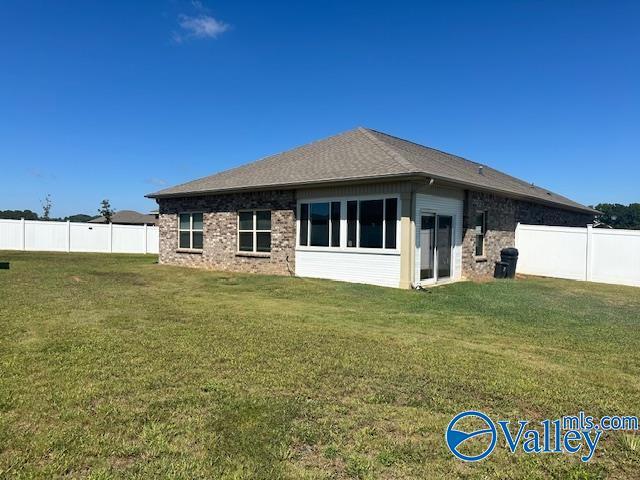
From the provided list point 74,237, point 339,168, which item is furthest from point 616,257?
point 74,237

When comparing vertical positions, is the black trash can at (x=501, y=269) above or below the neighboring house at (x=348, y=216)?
below

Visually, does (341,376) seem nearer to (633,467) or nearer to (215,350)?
(215,350)

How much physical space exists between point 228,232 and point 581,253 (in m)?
13.5

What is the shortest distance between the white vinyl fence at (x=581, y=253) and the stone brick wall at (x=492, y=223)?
0.90 metres

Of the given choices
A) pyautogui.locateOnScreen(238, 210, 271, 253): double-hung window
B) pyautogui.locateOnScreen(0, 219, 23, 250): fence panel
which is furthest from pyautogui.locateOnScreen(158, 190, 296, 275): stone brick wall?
pyautogui.locateOnScreen(0, 219, 23, 250): fence panel

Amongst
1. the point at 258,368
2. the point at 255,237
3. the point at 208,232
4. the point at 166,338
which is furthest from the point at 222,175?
the point at 258,368

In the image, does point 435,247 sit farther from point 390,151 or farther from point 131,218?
point 131,218

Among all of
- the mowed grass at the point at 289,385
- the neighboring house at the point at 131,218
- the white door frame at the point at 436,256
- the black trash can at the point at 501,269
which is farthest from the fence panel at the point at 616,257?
the neighboring house at the point at 131,218

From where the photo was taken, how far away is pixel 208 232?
17.5 m

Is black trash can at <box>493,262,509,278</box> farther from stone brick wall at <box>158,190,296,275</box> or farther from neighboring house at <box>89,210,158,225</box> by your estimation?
neighboring house at <box>89,210,158,225</box>

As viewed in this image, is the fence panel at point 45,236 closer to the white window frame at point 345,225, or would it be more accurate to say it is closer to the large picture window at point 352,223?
the white window frame at point 345,225

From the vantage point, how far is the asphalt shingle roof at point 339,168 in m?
12.6

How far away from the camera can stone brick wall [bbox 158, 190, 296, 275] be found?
14.9 m

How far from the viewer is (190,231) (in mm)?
18391
